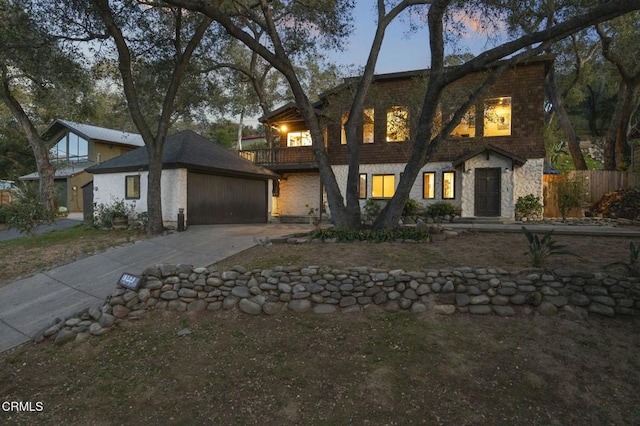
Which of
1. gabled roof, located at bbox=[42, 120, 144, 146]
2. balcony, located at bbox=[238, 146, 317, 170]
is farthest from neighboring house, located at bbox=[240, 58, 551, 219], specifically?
gabled roof, located at bbox=[42, 120, 144, 146]

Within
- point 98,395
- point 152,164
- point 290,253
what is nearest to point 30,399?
point 98,395

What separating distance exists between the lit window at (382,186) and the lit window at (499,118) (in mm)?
4413

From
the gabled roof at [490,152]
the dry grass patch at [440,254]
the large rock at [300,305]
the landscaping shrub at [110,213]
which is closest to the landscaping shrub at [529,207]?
the gabled roof at [490,152]

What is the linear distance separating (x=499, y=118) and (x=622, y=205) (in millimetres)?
5524

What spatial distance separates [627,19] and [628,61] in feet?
8.70

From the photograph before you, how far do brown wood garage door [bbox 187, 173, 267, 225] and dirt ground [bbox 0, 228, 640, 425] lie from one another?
7.70 metres

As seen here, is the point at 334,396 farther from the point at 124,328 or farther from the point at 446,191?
the point at 446,191

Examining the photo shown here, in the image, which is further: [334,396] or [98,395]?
[98,395]

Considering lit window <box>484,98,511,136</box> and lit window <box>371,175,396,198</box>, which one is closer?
lit window <box>484,98,511,136</box>

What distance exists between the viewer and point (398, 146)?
15867 millimetres

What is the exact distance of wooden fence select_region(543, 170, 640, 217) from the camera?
564 inches

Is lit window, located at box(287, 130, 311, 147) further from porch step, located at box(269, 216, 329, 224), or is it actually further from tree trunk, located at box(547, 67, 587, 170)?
tree trunk, located at box(547, 67, 587, 170)

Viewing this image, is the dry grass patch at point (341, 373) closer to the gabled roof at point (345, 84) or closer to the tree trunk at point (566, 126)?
the gabled roof at point (345, 84)

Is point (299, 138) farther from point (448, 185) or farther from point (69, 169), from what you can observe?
point (69, 169)
